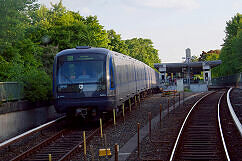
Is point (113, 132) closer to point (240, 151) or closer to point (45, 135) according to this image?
point (45, 135)

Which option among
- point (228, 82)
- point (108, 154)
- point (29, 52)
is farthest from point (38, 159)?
point (228, 82)

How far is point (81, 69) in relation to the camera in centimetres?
1512

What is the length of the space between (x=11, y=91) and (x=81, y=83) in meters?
2.97

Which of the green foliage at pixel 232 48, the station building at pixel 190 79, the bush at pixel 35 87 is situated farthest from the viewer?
the green foliage at pixel 232 48

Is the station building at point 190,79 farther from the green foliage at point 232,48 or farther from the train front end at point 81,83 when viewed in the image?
the train front end at point 81,83

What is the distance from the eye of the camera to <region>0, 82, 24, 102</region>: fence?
1464cm

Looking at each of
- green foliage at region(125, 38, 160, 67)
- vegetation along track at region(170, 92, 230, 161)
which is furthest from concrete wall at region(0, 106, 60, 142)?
green foliage at region(125, 38, 160, 67)

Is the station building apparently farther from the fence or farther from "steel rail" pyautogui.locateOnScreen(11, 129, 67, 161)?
"steel rail" pyautogui.locateOnScreen(11, 129, 67, 161)

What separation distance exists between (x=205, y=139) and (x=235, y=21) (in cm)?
7663

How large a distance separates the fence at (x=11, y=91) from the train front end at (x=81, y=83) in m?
1.82

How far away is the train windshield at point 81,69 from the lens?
49.1 ft

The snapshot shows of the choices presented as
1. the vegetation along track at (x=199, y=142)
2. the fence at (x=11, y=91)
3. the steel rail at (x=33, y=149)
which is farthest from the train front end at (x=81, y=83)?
the vegetation along track at (x=199, y=142)

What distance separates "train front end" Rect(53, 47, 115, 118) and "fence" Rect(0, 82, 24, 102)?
5.98ft

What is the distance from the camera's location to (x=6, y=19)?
1834 centimetres
